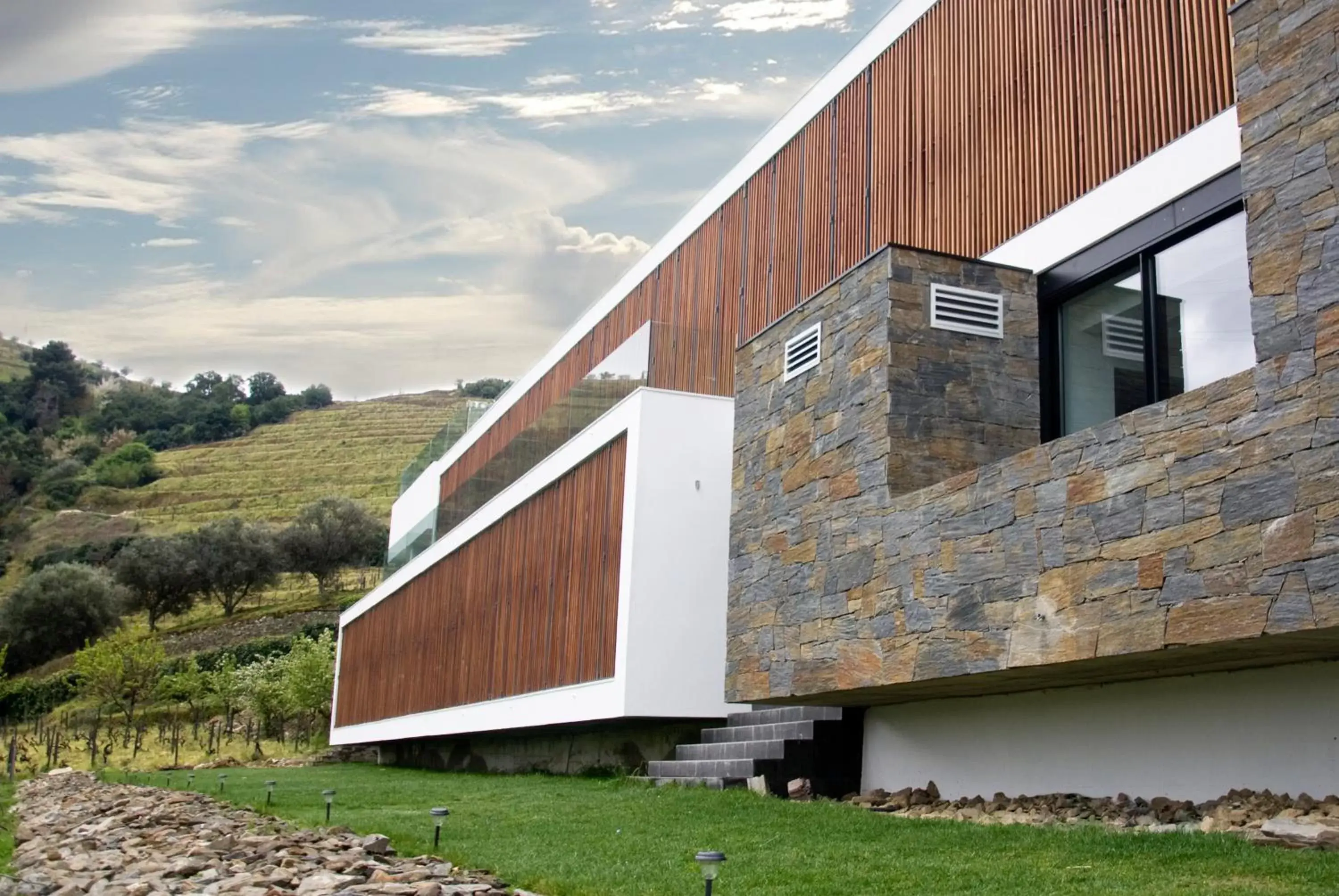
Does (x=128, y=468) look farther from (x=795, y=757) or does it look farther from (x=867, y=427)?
(x=867, y=427)

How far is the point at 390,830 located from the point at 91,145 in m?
39.4

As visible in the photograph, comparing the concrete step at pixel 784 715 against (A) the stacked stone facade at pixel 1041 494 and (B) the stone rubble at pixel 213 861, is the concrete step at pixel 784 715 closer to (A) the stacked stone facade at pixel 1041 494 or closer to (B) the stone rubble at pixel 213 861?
(A) the stacked stone facade at pixel 1041 494

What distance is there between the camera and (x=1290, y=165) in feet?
21.6

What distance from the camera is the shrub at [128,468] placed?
229 ft

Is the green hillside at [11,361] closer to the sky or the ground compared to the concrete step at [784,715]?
closer to the sky

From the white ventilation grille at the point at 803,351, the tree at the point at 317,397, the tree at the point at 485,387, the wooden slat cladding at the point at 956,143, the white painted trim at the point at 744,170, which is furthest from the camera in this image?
the tree at the point at 485,387

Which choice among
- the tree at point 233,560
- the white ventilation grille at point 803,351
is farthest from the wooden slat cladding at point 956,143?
the tree at point 233,560

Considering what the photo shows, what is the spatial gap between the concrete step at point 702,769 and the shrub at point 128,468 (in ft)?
211

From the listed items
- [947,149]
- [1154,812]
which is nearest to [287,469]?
[947,149]

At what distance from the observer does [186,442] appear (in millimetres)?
82125

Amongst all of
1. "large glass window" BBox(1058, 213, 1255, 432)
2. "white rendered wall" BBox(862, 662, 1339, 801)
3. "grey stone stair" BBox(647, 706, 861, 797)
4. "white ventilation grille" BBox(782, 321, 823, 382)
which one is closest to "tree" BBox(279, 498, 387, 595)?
"grey stone stair" BBox(647, 706, 861, 797)

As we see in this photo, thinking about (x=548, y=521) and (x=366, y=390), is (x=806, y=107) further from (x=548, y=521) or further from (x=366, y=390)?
(x=366, y=390)

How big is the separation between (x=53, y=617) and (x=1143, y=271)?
48362 millimetres

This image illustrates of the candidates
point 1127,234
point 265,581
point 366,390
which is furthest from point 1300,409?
point 366,390
